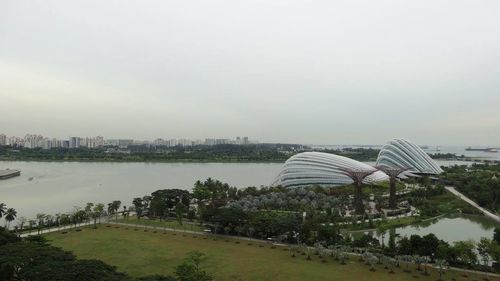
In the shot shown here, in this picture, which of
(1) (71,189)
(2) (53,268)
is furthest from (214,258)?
(1) (71,189)

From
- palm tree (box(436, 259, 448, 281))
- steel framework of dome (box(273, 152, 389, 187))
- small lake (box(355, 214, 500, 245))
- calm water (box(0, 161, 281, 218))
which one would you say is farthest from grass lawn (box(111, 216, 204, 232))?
steel framework of dome (box(273, 152, 389, 187))

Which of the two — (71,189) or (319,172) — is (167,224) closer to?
(71,189)

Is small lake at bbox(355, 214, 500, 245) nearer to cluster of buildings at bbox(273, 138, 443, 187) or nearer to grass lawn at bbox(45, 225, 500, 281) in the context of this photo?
grass lawn at bbox(45, 225, 500, 281)

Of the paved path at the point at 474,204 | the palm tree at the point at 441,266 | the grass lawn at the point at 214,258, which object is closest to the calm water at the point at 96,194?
the paved path at the point at 474,204

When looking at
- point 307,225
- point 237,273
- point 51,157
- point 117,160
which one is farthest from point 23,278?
point 51,157

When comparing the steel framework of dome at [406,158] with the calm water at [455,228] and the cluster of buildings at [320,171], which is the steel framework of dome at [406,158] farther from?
the calm water at [455,228]

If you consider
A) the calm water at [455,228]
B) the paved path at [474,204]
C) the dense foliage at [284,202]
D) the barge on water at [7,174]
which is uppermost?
the barge on water at [7,174]

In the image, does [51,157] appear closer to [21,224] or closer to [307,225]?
[21,224]
